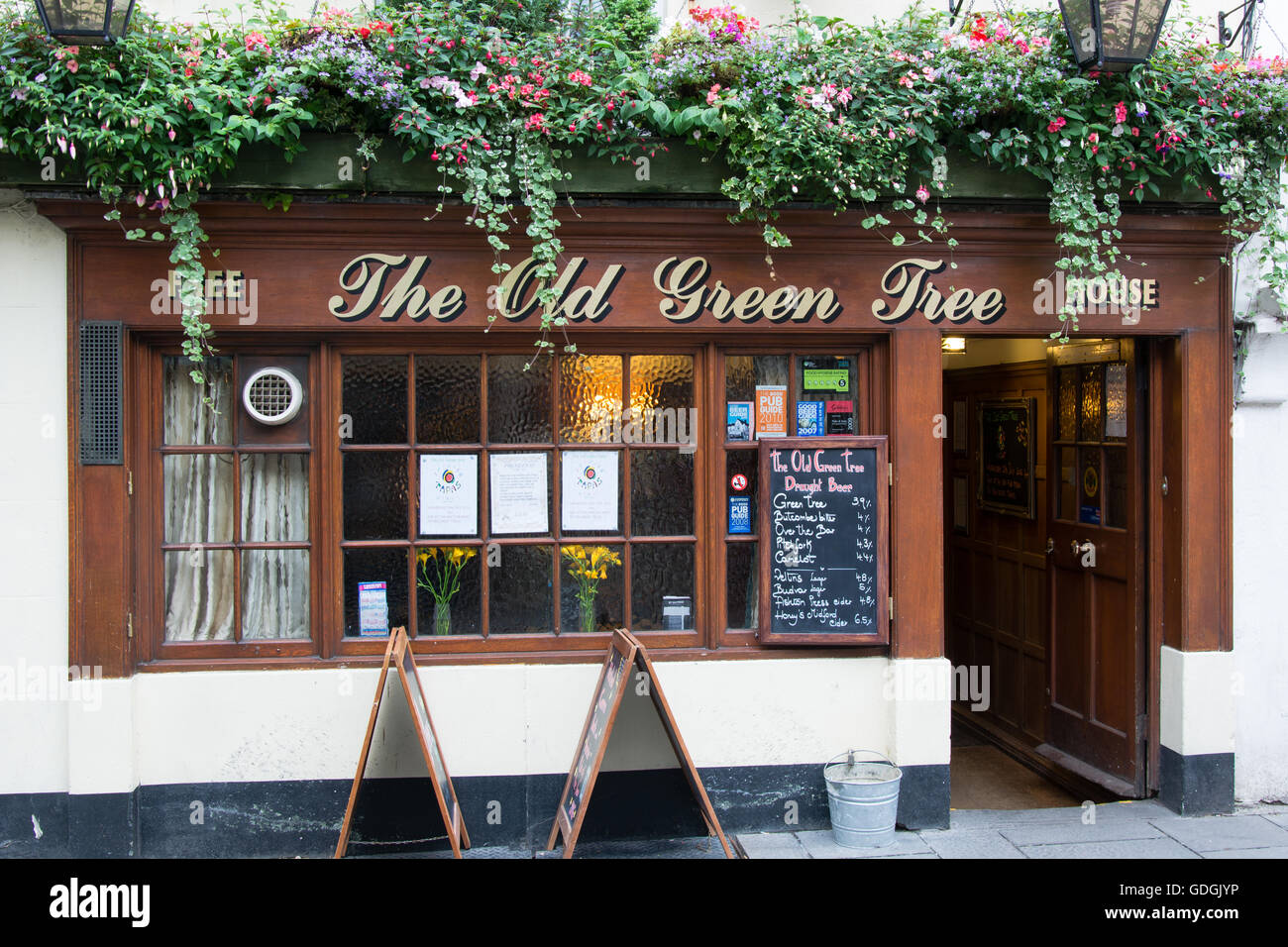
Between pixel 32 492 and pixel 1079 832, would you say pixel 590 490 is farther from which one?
pixel 1079 832

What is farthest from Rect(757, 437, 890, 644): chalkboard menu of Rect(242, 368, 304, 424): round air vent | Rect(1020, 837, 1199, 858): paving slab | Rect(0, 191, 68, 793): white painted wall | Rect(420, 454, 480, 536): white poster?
Rect(0, 191, 68, 793): white painted wall

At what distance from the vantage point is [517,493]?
570 centimetres

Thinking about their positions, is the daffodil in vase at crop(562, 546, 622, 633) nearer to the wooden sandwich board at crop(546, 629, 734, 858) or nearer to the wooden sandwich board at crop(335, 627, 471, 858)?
the wooden sandwich board at crop(546, 629, 734, 858)

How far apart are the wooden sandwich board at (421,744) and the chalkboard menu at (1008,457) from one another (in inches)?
174

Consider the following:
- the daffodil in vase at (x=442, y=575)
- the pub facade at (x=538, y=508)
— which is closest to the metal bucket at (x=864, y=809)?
the pub facade at (x=538, y=508)

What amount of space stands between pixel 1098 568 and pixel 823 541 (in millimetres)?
2045

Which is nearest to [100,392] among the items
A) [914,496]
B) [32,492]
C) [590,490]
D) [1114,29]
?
[32,492]

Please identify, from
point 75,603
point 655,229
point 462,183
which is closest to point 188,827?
point 75,603

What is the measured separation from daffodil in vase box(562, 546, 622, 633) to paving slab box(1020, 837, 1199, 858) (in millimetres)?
2599

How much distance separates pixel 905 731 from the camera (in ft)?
18.7

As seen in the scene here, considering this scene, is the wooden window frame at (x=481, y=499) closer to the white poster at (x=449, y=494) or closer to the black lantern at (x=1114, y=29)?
the white poster at (x=449, y=494)

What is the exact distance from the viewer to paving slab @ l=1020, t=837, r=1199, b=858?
5324 millimetres

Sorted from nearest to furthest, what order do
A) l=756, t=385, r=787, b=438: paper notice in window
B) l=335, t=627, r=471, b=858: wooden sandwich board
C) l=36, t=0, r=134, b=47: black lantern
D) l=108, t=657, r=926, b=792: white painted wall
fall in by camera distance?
l=36, t=0, r=134, b=47: black lantern < l=335, t=627, r=471, b=858: wooden sandwich board < l=108, t=657, r=926, b=792: white painted wall < l=756, t=385, r=787, b=438: paper notice in window

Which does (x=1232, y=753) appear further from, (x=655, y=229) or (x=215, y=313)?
(x=215, y=313)
